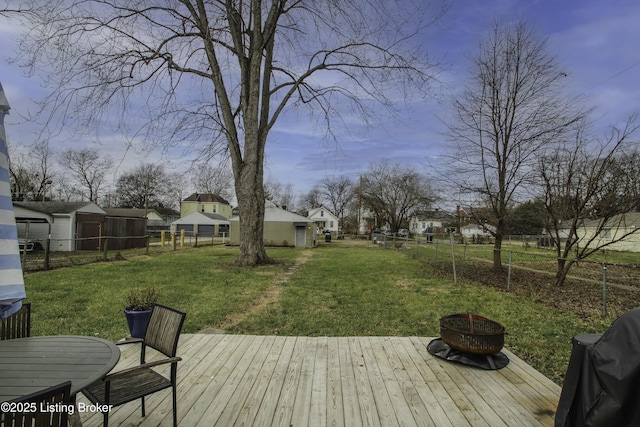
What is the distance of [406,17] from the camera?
8.84m

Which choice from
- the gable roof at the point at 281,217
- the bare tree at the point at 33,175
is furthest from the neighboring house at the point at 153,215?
the gable roof at the point at 281,217

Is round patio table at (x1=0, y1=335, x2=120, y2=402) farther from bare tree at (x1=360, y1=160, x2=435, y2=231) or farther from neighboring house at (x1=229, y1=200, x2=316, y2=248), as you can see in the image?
bare tree at (x1=360, y1=160, x2=435, y2=231)

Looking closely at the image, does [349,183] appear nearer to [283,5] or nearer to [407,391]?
[283,5]

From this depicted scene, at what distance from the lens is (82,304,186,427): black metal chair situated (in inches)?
77.4

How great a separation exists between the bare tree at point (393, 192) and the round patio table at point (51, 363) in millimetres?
32403

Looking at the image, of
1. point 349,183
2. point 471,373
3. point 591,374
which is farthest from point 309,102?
point 349,183

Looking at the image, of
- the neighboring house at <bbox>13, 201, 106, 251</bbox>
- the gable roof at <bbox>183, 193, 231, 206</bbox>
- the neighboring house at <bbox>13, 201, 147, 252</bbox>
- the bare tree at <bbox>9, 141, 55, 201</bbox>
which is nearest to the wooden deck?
the neighboring house at <bbox>13, 201, 147, 252</bbox>

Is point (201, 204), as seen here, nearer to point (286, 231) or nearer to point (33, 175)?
point (33, 175)

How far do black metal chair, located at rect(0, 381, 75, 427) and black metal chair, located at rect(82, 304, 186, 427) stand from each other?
0.85m

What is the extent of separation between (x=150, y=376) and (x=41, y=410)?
138 centimetres

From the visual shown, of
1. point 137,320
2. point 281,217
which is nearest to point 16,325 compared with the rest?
point 137,320

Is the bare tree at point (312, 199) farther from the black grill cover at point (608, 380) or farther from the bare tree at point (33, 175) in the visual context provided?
the black grill cover at point (608, 380)

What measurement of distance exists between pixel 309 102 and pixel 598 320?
36.2 ft

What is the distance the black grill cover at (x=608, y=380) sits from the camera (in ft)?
5.00
